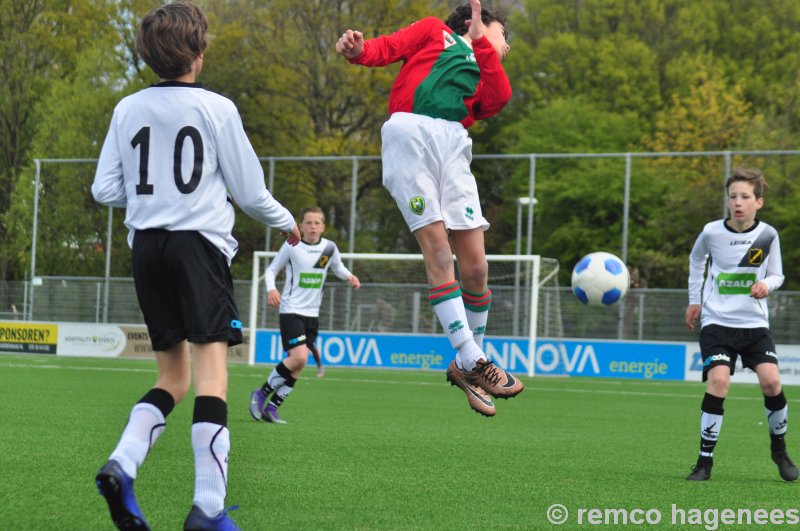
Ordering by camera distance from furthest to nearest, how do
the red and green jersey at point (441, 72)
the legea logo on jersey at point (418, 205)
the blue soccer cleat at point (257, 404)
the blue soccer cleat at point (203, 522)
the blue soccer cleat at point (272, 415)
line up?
the blue soccer cleat at point (257, 404) → the blue soccer cleat at point (272, 415) → the red and green jersey at point (441, 72) → the legea logo on jersey at point (418, 205) → the blue soccer cleat at point (203, 522)

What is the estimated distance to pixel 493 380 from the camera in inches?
221

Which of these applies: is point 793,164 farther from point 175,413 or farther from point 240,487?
point 240,487

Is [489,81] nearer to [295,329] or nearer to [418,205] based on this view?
[418,205]

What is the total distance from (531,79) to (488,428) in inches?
1441

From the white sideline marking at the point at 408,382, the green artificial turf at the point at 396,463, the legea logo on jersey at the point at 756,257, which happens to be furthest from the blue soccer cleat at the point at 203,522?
the white sideline marking at the point at 408,382

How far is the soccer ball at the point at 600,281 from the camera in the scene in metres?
14.7

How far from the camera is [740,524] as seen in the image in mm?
5148

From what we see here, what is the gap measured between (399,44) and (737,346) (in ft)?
10.2

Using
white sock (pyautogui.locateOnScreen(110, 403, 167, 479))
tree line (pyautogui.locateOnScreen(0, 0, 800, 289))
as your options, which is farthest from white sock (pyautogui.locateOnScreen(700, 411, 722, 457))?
tree line (pyautogui.locateOnScreen(0, 0, 800, 289))

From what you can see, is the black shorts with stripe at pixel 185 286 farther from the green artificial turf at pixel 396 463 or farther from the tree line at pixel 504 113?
the tree line at pixel 504 113

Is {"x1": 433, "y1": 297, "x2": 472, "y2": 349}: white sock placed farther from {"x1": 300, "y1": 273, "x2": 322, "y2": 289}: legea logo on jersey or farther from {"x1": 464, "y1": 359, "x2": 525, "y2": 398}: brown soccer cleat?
{"x1": 300, "y1": 273, "x2": 322, "y2": 289}: legea logo on jersey

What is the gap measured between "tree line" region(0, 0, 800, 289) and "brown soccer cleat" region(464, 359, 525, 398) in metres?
19.5

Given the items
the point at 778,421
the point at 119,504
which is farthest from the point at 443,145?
the point at 778,421

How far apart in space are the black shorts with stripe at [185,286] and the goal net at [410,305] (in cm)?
1603
